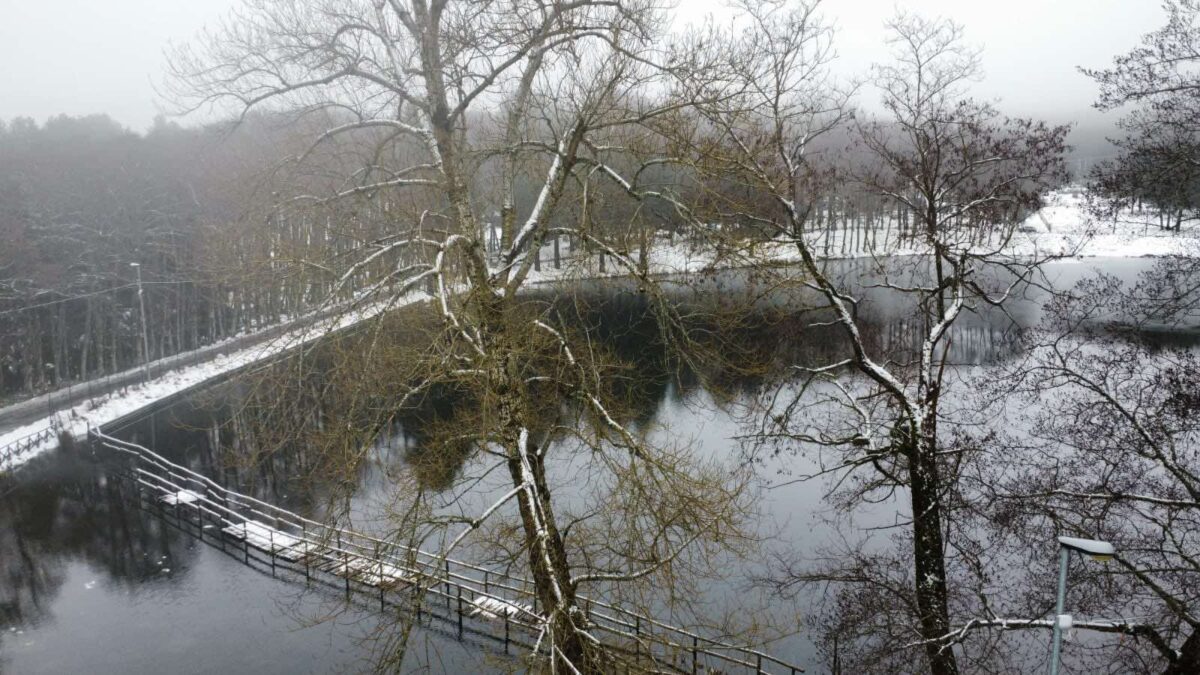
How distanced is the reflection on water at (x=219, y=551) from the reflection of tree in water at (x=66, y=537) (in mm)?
49

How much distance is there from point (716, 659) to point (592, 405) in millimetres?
9572

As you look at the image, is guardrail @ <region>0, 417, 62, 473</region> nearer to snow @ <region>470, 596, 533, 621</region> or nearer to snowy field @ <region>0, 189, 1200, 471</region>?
snowy field @ <region>0, 189, 1200, 471</region>

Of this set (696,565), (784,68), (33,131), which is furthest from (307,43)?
(33,131)

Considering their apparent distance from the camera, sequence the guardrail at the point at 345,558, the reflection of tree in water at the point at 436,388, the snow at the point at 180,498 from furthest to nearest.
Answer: the snow at the point at 180,498, the guardrail at the point at 345,558, the reflection of tree in water at the point at 436,388

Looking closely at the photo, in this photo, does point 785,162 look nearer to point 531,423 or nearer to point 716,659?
point 531,423

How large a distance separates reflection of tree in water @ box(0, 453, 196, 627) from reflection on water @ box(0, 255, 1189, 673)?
49 millimetres

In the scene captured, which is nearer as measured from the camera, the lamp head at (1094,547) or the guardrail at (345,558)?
the lamp head at (1094,547)

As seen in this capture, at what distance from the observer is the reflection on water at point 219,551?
12532 millimetres

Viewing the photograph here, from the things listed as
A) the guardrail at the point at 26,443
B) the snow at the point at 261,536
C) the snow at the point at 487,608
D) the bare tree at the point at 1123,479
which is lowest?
the snow at the point at 487,608

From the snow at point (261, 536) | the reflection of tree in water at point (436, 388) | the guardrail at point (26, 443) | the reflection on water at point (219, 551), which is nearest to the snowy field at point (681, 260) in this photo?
the guardrail at point (26, 443)

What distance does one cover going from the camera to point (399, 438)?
26.7 metres

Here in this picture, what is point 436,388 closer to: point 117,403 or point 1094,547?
point 117,403

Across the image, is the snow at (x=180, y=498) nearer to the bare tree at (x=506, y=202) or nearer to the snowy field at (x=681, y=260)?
the snowy field at (x=681, y=260)

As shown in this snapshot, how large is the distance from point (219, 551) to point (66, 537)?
465 centimetres
